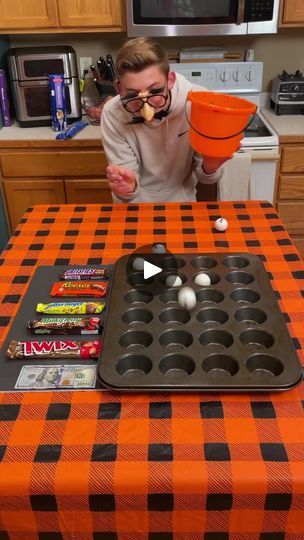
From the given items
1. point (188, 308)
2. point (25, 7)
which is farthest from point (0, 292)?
point (25, 7)

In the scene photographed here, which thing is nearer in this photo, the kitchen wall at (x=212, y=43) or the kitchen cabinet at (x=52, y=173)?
the kitchen cabinet at (x=52, y=173)

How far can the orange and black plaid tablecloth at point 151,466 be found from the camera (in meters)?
0.68

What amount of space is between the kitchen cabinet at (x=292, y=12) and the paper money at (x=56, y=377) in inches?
92.4

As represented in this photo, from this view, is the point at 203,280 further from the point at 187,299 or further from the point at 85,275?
the point at 85,275

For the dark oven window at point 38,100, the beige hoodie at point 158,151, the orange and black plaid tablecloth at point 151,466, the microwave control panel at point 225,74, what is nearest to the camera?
the orange and black plaid tablecloth at point 151,466

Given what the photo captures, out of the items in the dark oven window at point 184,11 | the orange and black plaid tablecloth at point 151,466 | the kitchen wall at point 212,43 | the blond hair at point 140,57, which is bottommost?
the orange and black plaid tablecloth at point 151,466

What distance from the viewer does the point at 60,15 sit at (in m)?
2.54

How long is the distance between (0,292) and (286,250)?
2.23 ft

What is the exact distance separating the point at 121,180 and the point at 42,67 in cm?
143

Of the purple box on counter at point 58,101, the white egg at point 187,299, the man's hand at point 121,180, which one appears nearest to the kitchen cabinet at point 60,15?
the purple box on counter at point 58,101

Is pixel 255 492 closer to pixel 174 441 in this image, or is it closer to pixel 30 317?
pixel 174 441

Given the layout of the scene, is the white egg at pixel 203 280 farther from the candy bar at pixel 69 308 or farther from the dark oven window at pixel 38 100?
the dark oven window at pixel 38 100

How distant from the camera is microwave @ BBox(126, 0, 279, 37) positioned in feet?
8.18

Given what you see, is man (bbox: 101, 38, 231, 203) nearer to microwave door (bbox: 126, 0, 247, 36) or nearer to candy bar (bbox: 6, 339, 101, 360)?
candy bar (bbox: 6, 339, 101, 360)
